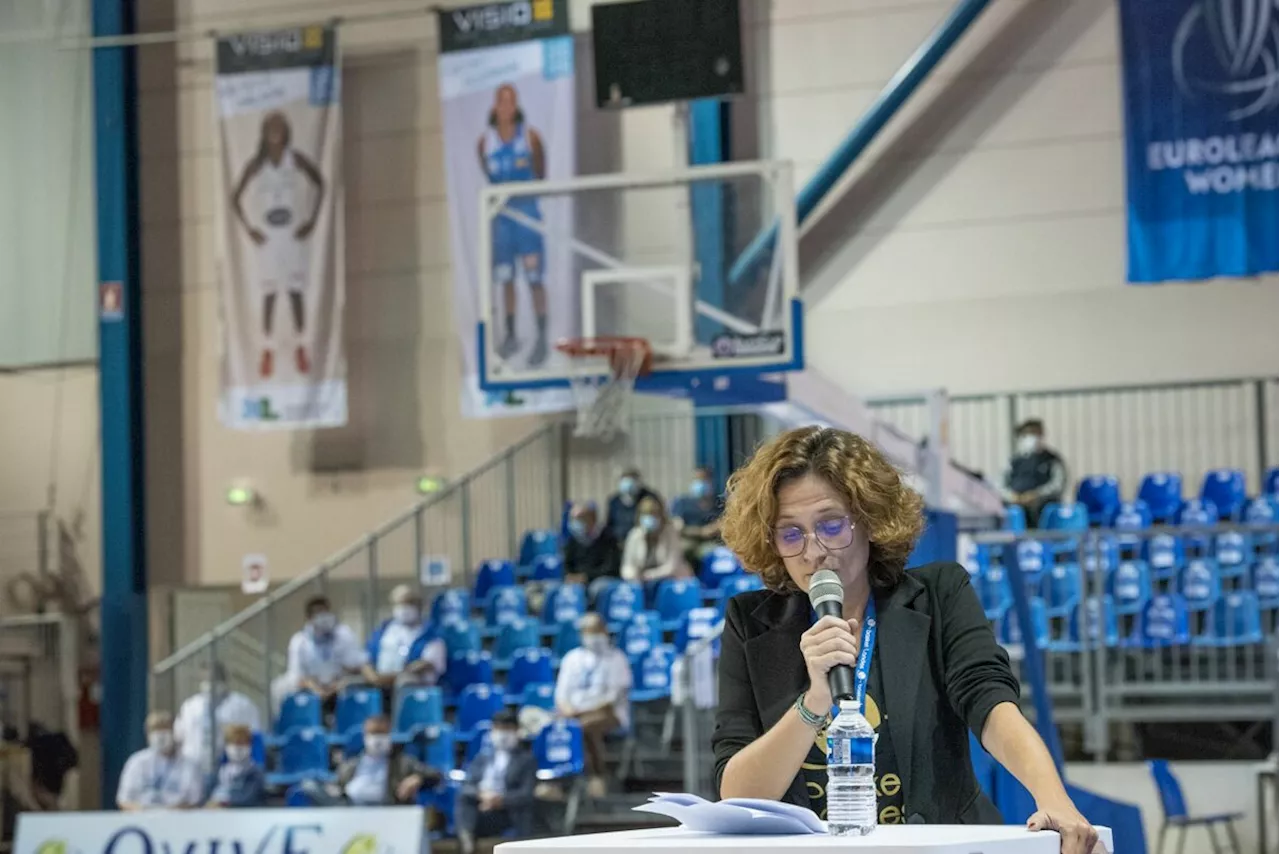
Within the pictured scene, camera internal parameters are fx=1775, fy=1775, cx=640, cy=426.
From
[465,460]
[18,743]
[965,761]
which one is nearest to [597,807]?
[465,460]

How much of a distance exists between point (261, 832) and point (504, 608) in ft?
13.0

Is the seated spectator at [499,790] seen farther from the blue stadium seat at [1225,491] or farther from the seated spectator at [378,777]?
the blue stadium seat at [1225,491]

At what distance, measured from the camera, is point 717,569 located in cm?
1184

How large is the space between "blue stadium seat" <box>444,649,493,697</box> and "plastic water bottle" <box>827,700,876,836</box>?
934cm

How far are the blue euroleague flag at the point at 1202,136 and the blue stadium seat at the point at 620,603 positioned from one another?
12.1ft

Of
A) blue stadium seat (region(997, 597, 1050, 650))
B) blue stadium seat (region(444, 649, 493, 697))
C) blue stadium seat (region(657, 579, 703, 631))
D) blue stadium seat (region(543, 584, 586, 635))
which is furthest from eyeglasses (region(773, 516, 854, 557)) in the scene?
blue stadium seat (region(543, 584, 586, 635))

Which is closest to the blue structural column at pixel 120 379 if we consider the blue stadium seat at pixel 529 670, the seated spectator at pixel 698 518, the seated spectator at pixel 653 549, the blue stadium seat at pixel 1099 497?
the blue stadium seat at pixel 529 670

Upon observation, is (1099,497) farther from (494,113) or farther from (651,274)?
(494,113)

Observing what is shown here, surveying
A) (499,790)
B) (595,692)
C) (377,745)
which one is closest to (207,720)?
(377,745)

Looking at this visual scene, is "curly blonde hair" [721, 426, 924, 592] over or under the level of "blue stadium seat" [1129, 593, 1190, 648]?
over

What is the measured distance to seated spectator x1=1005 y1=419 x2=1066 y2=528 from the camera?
12.1m

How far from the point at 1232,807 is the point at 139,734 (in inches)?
316

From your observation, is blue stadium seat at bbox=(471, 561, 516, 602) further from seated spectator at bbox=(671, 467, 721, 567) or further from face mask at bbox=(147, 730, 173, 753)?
face mask at bbox=(147, 730, 173, 753)

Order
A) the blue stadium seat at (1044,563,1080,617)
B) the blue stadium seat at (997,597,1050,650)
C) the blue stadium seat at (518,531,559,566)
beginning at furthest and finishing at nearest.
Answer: the blue stadium seat at (518,531,559,566), the blue stadium seat at (1044,563,1080,617), the blue stadium seat at (997,597,1050,650)
